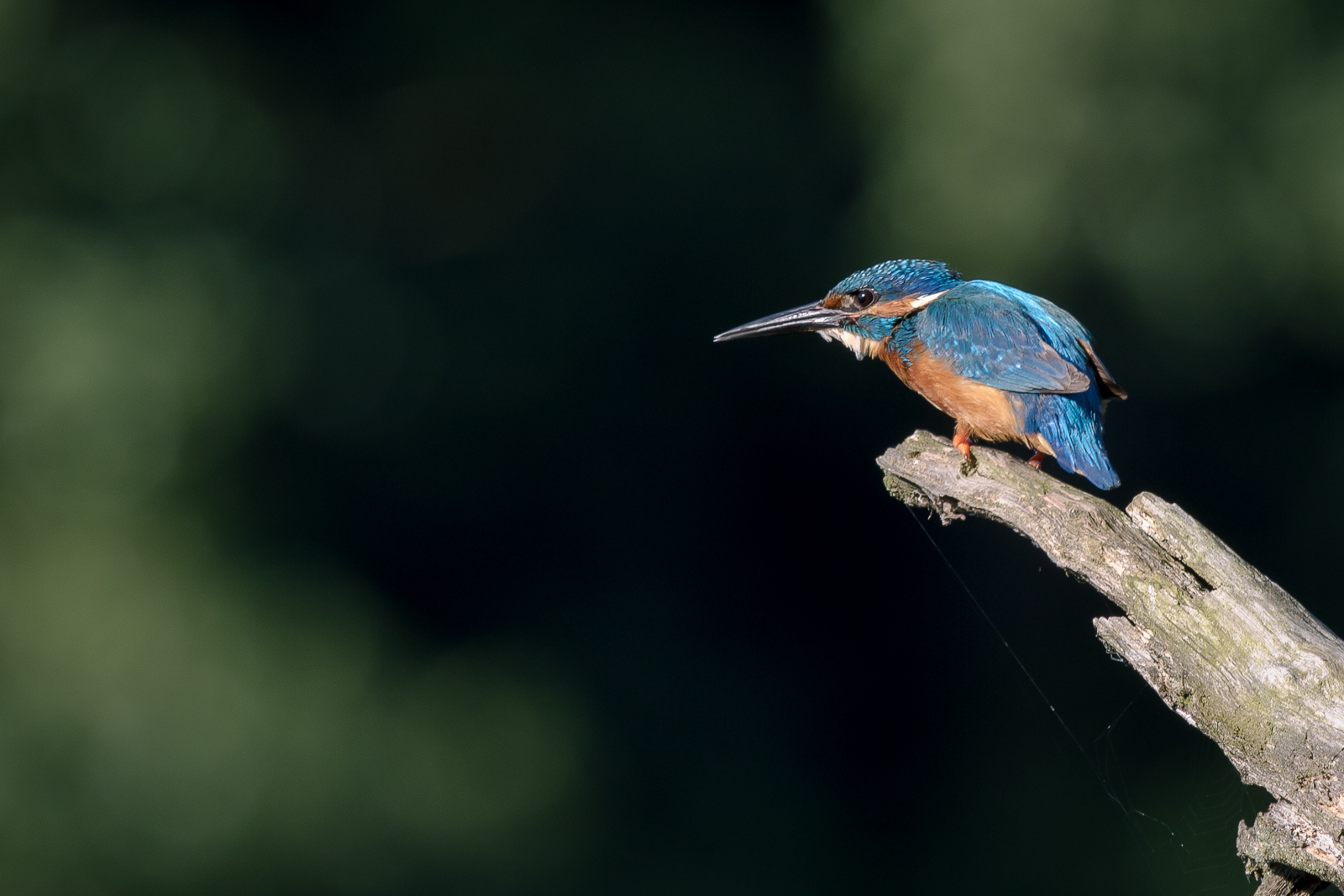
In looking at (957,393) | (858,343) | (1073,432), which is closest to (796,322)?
(858,343)

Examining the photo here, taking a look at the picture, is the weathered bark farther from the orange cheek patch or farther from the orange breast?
the orange cheek patch

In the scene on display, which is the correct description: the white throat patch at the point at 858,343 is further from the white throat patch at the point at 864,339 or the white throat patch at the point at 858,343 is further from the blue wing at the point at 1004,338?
the blue wing at the point at 1004,338

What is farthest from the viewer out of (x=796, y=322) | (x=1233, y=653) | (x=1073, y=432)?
(x=796, y=322)

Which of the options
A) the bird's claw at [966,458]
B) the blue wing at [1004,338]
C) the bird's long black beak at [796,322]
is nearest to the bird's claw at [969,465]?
the bird's claw at [966,458]

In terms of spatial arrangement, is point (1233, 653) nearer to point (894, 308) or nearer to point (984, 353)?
point (984, 353)

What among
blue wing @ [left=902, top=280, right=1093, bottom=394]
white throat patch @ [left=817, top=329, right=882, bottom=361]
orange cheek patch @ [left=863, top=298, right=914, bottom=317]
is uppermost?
blue wing @ [left=902, top=280, right=1093, bottom=394]

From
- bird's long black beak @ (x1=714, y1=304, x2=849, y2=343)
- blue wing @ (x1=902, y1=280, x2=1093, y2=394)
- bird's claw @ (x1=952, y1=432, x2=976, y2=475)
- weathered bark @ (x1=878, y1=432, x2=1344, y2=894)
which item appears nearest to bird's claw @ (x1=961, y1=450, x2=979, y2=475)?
bird's claw @ (x1=952, y1=432, x2=976, y2=475)
